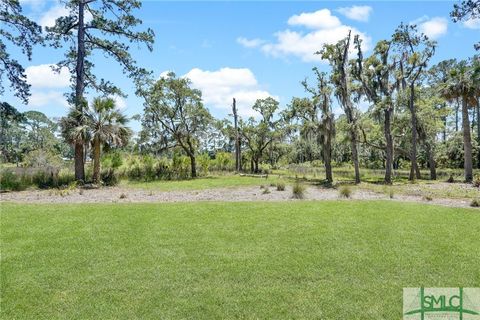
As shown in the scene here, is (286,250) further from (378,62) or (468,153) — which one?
(468,153)

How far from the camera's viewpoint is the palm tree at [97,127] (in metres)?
17.9

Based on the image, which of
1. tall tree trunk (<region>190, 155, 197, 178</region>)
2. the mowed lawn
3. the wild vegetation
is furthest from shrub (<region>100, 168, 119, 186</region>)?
the mowed lawn

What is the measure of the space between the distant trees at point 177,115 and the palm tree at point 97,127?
835 centimetres

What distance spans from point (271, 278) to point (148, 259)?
211 centimetres

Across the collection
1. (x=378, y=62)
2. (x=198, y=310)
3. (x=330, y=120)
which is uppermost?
(x=378, y=62)

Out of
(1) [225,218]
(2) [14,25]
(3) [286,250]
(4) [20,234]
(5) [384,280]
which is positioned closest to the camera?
(5) [384,280]

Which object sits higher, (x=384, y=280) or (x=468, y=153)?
(x=468, y=153)

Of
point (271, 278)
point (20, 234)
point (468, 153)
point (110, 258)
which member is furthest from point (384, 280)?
point (468, 153)

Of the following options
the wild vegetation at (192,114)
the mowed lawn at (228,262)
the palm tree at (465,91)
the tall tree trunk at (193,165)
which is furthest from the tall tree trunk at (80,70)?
the palm tree at (465,91)

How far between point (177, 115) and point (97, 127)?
32.2ft

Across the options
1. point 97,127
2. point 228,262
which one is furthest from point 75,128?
point 228,262

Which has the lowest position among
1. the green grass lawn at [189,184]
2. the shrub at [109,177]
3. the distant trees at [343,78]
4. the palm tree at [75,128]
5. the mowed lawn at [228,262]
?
the mowed lawn at [228,262]

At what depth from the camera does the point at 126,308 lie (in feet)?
14.4

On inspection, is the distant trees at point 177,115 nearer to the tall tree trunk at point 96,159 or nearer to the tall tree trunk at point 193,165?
the tall tree trunk at point 193,165
